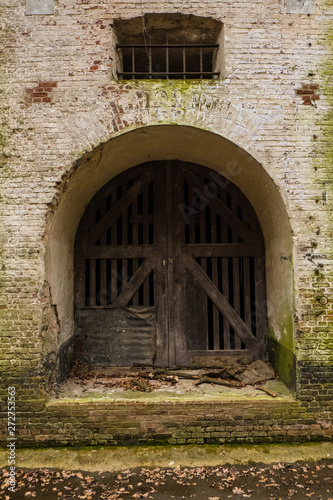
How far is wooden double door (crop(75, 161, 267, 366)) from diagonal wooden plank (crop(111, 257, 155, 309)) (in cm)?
2

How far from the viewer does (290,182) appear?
4602mm

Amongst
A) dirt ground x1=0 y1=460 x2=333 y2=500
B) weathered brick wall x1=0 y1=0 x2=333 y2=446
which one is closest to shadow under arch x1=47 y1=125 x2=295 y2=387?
weathered brick wall x1=0 y1=0 x2=333 y2=446

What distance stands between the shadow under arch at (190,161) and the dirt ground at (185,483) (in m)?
1.10

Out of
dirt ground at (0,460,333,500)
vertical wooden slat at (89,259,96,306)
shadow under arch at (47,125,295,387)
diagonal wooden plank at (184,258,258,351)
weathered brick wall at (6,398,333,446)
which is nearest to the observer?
dirt ground at (0,460,333,500)

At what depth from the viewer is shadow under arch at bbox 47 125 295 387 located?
4.76 metres

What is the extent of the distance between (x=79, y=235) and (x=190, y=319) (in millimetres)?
2260

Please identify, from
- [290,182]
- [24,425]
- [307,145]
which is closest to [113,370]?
[24,425]

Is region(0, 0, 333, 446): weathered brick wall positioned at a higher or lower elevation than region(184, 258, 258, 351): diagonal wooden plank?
higher

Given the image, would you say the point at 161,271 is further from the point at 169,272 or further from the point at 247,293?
the point at 247,293

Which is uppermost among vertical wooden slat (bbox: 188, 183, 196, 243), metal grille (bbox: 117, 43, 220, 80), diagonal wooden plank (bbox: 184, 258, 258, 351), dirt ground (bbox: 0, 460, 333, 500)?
metal grille (bbox: 117, 43, 220, 80)

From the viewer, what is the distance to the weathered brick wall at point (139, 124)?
454cm

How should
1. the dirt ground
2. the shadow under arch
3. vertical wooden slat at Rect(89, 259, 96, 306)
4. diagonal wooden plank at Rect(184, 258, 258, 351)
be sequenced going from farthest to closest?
1. vertical wooden slat at Rect(89, 259, 96, 306)
2. diagonal wooden plank at Rect(184, 258, 258, 351)
3. the shadow under arch
4. the dirt ground

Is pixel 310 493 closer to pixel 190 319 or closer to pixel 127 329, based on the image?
pixel 190 319

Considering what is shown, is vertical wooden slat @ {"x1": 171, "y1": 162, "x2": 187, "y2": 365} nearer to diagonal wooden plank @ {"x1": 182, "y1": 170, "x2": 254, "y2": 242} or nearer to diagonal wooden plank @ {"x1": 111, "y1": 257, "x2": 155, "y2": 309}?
diagonal wooden plank @ {"x1": 182, "y1": 170, "x2": 254, "y2": 242}
